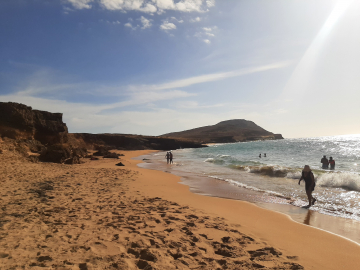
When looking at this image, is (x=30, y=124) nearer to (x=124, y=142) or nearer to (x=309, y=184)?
(x=309, y=184)

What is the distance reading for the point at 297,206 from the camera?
8.16 m

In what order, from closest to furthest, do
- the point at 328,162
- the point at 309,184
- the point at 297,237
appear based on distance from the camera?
the point at 297,237 < the point at 309,184 < the point at 328,162

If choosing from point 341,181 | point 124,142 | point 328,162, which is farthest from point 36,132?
point 124,142

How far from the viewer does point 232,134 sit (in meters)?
138

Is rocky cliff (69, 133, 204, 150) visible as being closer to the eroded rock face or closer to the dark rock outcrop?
the dark rock outcrop

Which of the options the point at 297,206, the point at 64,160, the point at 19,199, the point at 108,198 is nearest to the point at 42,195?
the point at 19,199

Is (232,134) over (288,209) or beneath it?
over

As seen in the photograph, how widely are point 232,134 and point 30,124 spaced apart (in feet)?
422

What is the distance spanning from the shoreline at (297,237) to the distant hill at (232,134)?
94.8 meters

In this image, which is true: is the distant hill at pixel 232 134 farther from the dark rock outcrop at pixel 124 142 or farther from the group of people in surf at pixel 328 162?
the group of people in surf at pixel 328 162

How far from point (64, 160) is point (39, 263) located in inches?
599

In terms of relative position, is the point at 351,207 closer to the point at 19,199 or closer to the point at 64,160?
the point at 19,199

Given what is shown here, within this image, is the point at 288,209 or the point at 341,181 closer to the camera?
the point at 288,209

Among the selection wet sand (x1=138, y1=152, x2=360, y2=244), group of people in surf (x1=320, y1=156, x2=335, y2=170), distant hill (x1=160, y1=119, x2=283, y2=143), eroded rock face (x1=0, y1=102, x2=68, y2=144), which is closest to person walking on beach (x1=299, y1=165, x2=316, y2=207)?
wet sand (x1=138, y1=152, x2=360, y2=244)
